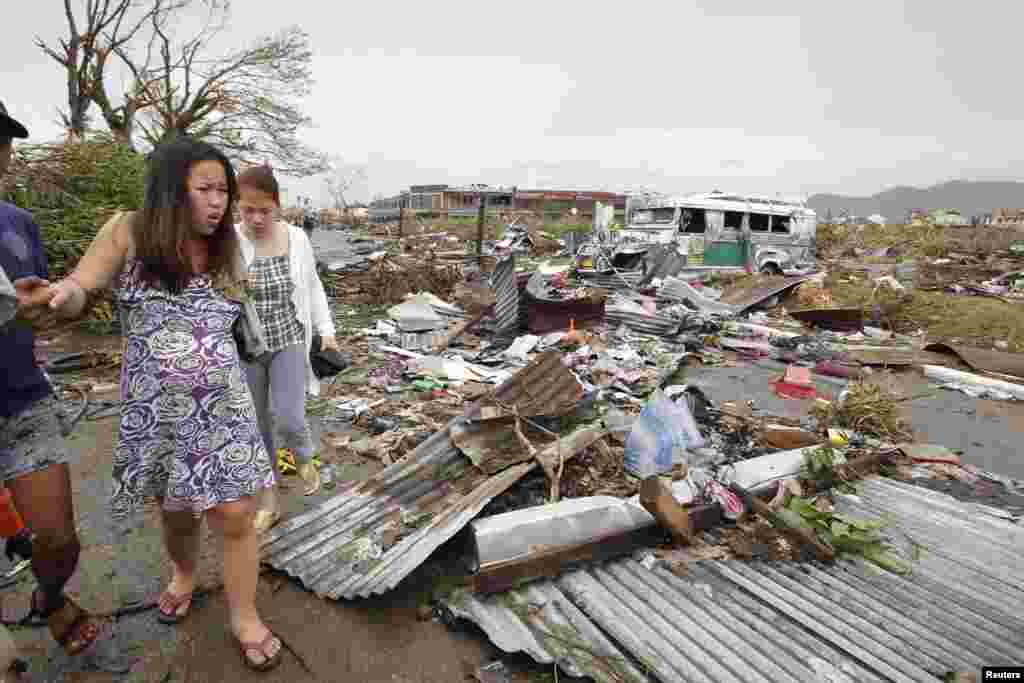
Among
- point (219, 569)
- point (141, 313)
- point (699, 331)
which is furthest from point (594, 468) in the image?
point (699, 331)

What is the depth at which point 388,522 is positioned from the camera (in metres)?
2.54

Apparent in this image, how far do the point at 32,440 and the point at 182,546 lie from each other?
610mm

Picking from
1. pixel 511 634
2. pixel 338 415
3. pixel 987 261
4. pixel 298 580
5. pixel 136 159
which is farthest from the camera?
pixel 987 261

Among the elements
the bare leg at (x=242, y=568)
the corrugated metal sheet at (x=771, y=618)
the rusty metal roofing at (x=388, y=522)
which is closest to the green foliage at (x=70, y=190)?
the rusty metal roofing at (x=388, y=522)

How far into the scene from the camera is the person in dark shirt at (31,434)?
4.91ft

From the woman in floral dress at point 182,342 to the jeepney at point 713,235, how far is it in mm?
10339

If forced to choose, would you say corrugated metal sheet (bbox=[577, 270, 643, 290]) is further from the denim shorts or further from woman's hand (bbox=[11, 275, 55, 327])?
woman's hand (bbox=[11, 275, 55, 327])

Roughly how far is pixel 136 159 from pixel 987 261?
21.9 metres

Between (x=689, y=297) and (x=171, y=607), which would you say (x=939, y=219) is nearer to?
(x=689, y=297)

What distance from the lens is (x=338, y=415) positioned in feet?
14.3

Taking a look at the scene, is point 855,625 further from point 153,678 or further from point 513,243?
point 513,243

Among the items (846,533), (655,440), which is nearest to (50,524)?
(655,440)

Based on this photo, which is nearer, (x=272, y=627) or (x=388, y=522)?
(x=272, y=627)

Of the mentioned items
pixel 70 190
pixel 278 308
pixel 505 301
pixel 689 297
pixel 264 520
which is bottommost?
pixel 264 520
